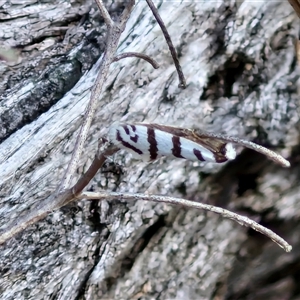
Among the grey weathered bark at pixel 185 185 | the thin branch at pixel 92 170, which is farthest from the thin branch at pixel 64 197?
the grey weathered bark at pixel 185 185

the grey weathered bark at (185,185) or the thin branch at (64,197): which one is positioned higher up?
the thin branch at (64,197)

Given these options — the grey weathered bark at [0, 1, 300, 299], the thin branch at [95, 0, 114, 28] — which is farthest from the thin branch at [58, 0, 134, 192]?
the grey weathered bark at [0, 1, 300, 299]

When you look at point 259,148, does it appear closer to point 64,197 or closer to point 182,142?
point 182,142

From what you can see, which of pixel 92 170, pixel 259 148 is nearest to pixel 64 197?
pixel 92 170

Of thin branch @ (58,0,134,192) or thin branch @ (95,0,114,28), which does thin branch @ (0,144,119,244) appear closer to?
thin branch @ (58,0,134,192)

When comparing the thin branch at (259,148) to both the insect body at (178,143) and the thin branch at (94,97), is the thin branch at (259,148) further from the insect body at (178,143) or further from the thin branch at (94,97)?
the thin branch at (94,97)
